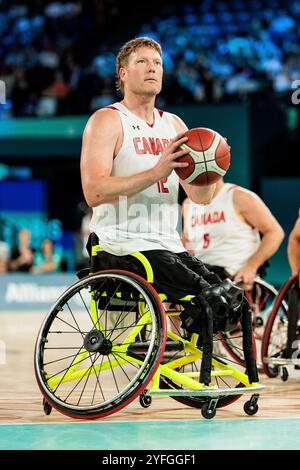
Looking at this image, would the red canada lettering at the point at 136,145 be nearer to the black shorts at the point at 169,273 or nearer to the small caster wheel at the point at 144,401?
the black shorts at the point at 169,273

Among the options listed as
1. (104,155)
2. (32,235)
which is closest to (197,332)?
(104,155)

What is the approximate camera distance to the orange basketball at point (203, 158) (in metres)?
4.12

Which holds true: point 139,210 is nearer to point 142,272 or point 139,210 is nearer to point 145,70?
point 142,272

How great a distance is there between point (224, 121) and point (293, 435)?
10644 mm

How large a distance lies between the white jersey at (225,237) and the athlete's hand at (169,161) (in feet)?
8.64

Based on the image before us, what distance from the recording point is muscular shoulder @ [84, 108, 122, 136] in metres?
4.35

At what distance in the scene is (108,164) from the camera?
14.1 feet

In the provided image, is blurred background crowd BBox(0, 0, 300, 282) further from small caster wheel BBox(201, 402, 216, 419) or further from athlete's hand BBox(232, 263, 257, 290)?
small caster wheel BBox(201, 402, 216, 419)

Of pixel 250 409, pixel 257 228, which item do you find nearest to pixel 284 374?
pixel 257 228

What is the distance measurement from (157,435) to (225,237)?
3.09 meters

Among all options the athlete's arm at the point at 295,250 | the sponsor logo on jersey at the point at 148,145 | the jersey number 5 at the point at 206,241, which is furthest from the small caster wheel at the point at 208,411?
the jersey number 5 at the point at 206,241

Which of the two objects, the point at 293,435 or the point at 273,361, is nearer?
the point at 293,435
